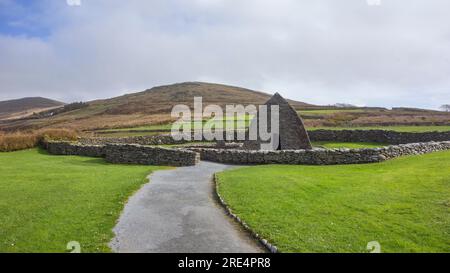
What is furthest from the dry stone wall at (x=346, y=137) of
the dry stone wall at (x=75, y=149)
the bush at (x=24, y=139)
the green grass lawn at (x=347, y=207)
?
the green grass lawn at (x=347, y=207)

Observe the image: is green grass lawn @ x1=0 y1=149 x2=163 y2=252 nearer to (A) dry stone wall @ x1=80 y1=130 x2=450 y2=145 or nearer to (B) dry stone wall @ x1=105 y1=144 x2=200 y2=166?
(B) dry stone wall @ x1=105 y1=144 x2=200 y2=166

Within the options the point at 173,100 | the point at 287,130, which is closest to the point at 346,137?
the point at 287,130

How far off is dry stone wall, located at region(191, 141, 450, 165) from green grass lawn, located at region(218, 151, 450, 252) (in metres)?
3.50

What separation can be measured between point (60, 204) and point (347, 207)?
967cm

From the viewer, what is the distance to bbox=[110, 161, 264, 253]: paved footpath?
A: 31.3 feet

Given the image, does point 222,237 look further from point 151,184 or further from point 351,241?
point 151,184

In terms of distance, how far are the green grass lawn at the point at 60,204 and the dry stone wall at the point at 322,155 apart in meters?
6.35

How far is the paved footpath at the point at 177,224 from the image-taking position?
9.53m

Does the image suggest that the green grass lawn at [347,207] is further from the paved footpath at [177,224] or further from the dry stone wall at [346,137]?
the dry stone wall at [346,137]

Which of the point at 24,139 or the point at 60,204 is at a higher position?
the point at 24,139

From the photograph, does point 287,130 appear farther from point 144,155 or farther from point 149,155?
point 144,155

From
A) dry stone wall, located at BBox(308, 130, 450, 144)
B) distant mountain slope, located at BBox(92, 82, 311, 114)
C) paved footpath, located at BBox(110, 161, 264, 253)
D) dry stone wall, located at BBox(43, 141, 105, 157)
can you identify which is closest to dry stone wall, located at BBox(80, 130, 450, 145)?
dry stone wall, located at BBox(308, 130, 450, 144)

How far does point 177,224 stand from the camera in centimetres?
1141
